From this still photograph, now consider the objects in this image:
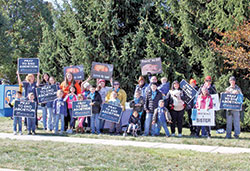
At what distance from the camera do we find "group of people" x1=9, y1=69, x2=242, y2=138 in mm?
11352

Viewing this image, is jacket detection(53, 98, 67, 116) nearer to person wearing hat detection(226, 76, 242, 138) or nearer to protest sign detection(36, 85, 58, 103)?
protest sign detection(36, 85, 58, 103)

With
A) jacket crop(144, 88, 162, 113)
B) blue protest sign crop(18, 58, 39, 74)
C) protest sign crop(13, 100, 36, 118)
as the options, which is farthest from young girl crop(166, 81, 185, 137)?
blue protest sign crop(18, 58, 39, 74)

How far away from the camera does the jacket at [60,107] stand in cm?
1196

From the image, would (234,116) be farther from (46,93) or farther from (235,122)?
(46,93)

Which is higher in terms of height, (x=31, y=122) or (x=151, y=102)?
(x=151, y=102)

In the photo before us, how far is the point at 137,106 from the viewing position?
11820mm

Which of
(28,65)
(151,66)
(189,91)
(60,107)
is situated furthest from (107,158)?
(28,65)

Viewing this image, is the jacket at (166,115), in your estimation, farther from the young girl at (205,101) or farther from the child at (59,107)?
the child at (59,107)

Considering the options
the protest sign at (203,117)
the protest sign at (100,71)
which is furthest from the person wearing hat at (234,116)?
the protest sign at (100,71)

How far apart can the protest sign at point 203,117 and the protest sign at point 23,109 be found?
541cm

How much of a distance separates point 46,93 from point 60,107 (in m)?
0.86

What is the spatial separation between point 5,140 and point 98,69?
4729 mm

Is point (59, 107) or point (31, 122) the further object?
point (59, 107)

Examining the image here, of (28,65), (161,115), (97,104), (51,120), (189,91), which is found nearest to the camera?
(161,115)
